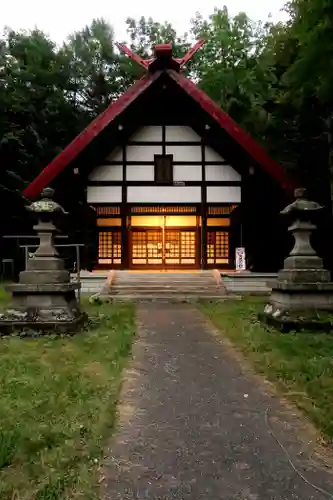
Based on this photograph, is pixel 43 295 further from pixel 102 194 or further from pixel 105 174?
pixel 105 174

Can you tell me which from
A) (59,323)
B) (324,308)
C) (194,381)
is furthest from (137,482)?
(324,308)

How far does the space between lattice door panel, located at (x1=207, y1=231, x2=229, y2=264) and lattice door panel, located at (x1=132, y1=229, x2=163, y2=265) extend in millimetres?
2086

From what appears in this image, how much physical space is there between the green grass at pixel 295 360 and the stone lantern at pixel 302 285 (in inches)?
15.1

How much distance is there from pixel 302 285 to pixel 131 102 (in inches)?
434

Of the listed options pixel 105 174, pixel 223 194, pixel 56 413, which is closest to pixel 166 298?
pixel 223 194

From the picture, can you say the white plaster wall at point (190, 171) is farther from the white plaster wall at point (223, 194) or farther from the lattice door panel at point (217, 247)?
the lattice door panel at point (217, 247)

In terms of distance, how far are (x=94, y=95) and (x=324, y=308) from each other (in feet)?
80.6

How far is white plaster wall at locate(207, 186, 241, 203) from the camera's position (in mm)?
17359

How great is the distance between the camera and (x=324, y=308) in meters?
7.62

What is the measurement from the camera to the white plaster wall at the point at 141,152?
17391 millimetres

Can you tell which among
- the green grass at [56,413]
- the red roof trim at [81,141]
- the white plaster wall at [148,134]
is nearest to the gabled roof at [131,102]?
the red roof trim at [81,141]

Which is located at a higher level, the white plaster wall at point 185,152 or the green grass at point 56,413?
the white plaster wall at point 185,152

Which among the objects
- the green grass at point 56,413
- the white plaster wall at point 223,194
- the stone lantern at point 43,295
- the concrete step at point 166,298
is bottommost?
the concrete step at point 166,298

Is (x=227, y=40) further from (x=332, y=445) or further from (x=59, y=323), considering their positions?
(x=332, y=445)
